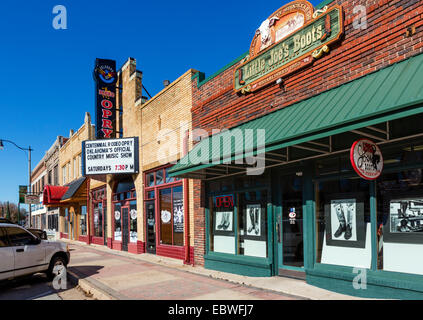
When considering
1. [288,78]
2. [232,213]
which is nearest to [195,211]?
[232,213]

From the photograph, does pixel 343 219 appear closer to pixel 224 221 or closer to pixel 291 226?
pixel 291 226

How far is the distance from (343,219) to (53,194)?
2553 cm

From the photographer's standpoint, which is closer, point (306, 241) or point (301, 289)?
point (301, 289)

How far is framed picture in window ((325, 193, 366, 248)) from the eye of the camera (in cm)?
694

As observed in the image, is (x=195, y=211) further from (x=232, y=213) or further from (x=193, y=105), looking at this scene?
(x=193, y=105)

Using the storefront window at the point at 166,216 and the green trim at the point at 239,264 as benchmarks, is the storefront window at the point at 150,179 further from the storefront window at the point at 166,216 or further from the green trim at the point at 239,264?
the green trim at the point at 239,264

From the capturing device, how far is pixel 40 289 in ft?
30.6

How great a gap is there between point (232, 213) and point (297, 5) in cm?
579

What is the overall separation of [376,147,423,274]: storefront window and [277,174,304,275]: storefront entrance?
6.82 feet

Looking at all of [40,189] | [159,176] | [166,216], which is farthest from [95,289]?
[40,189]

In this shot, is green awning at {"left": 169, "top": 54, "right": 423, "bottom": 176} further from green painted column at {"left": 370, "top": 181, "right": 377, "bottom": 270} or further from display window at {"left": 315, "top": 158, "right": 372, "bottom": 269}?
green painted column at {"left": 370, "top": 181, "right": 377, "bottom": 270}

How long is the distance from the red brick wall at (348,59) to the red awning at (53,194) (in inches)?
842

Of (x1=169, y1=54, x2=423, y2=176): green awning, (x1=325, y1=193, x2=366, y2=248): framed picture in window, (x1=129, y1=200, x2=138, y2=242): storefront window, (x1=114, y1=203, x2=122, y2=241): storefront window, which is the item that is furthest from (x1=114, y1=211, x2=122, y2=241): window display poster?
(x1=325, y1=193, x2=366, y2=248): framed picture in window

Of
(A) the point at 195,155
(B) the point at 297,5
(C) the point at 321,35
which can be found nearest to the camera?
(C) the point at 321,35
